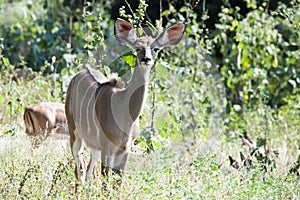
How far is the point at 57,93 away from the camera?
28.5 feet

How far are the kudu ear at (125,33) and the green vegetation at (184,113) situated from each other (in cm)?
35

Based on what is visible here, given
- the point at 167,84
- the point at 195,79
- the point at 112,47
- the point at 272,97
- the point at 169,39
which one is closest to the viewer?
the point at 169,39

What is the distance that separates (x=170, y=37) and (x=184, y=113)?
8.19 ft

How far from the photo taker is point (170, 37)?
566 cm

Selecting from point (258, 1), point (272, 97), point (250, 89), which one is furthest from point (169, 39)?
point (258, 1)

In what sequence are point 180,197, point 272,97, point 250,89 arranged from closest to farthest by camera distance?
point 180,197 < point 250,89 < point 272,97

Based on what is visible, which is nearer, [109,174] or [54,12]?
[109,174]

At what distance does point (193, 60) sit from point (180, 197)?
3913 millimetres

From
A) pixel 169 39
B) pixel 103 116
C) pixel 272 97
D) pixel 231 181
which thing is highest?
pixel 169 39

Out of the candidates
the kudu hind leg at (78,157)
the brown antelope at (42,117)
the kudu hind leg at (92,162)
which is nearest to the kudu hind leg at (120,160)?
the kudu hind leg at (92,162)

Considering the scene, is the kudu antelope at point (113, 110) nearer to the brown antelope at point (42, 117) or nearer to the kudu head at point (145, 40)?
the kudu head at point (145, 40)

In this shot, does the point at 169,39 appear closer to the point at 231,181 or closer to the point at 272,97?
the point at 231,181

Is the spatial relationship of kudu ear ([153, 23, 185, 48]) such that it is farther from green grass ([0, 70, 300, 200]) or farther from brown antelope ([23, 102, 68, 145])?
brown antelope ([23, 102, 68, 145])

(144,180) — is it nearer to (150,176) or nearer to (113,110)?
(150,176)
